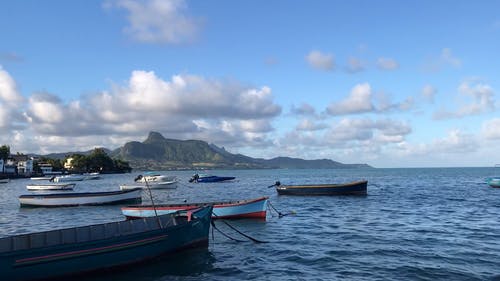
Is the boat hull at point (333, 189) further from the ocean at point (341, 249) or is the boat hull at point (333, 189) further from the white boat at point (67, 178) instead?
the white boat at point (67, 178)

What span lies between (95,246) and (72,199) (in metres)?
37.1

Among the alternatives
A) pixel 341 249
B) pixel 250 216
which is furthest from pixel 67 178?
pixel 341 249

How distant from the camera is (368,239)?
86.3 ft

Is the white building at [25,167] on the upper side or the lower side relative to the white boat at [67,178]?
upper

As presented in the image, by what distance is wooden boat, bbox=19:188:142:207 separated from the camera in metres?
50.4

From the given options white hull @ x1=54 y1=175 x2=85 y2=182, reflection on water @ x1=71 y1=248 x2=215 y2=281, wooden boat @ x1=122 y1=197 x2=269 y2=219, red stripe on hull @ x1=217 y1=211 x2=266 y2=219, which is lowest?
white hull @ x1=54 y1=175 x2=85 y2=182

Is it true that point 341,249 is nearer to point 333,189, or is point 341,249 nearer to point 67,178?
point 333,189

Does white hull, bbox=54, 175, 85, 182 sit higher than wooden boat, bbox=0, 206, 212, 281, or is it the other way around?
wooden boat, bbox=0, 206, 212, 281

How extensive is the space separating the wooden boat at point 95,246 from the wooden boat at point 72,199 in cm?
3202

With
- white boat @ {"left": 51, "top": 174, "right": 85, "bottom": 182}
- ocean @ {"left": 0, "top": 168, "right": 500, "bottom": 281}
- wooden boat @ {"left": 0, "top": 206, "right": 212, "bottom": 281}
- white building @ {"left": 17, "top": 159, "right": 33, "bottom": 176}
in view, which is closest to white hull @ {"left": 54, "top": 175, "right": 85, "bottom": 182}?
white boat @ {"left": 51, "top": 174, "right": 85, "bottom": 182}

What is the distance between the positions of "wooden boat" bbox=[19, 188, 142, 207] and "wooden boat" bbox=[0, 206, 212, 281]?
3202 cm

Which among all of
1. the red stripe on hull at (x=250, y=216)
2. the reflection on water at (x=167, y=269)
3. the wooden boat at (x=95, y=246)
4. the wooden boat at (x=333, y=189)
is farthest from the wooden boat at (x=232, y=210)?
the wooden boat at (x=333, y=189)

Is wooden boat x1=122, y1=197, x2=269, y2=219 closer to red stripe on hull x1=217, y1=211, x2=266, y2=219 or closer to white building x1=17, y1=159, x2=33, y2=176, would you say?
red stripe on hull x1=217, y1=211, x2=266, y2=219

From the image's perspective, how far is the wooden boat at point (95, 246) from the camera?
54.2ft
